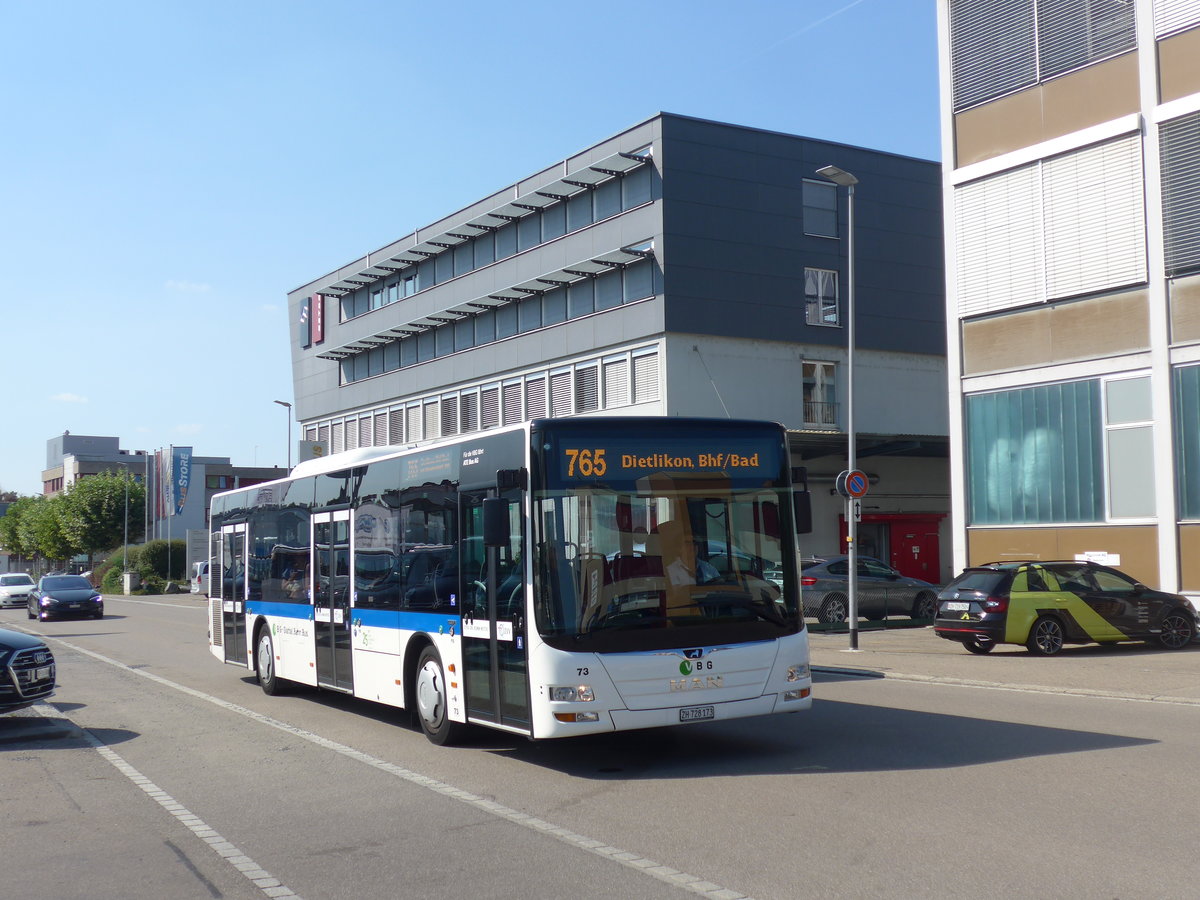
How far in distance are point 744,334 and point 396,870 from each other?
36.4 meters

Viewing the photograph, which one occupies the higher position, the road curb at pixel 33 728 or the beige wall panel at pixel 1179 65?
the beige wall panel at pixel 1179 65

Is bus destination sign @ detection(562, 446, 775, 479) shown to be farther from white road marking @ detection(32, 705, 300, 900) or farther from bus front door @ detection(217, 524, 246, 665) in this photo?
bus front door @ detection(217, 524, 246, 665)

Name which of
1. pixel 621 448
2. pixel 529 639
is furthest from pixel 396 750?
pixel 621 448

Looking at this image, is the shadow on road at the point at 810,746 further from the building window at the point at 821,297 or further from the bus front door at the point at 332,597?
the building window at the point at 821,297

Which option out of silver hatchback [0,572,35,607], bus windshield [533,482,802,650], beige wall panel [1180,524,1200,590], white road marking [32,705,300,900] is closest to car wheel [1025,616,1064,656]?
beige wall panel [1180,524,1200,590]

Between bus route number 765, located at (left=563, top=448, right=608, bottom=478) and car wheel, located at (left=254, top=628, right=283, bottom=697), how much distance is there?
7.58 m

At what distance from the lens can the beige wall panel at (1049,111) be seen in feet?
74.9

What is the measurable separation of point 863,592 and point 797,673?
755 inches

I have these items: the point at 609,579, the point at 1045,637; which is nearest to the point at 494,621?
the point at 609,579

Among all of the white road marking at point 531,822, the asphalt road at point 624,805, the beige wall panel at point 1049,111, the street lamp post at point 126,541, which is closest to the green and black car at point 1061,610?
the asphalt road at point 624,805

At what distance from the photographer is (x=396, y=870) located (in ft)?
21.8

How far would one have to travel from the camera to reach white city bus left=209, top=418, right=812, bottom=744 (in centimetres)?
940

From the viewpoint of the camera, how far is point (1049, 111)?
78.7 feet

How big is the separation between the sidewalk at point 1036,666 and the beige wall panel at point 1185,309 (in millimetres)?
5419
